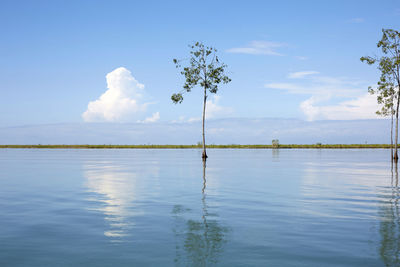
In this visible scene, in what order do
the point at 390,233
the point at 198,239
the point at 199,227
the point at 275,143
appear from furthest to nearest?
the point at 275,143
the point at 199,227
the point at 390,233
the point at 198,239

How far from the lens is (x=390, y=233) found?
11766 mm

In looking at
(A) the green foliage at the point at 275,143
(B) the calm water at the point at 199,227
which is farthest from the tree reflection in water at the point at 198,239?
(A) the green foliage at the point at 275,143

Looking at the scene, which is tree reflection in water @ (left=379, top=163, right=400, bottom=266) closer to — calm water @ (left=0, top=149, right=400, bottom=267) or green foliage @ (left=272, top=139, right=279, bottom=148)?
calm water @ (left=0, top=149, right=400, bottom=267)

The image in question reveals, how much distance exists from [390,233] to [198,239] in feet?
18.8

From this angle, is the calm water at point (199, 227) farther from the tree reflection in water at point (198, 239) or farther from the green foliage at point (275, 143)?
the green foliage at point (275, 143)

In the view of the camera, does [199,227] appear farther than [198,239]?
Yes

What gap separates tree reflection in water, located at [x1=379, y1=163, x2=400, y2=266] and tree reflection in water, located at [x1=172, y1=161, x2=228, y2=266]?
398 cm

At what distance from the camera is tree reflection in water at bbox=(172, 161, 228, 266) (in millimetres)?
9242

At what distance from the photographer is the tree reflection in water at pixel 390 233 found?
9344 mm

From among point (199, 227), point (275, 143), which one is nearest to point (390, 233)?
point (199, 227)

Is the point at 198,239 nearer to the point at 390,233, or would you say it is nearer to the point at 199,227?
the point at 199,227

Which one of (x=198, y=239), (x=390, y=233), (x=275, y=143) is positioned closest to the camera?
(x=198, y=239)

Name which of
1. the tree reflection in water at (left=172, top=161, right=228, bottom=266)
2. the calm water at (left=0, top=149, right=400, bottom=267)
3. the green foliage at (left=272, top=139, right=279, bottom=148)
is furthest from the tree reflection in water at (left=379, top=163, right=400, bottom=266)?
Result: the green foliage at (left=272, top=139, right=279, bottom=148)

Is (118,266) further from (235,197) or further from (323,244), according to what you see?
(235,197)
